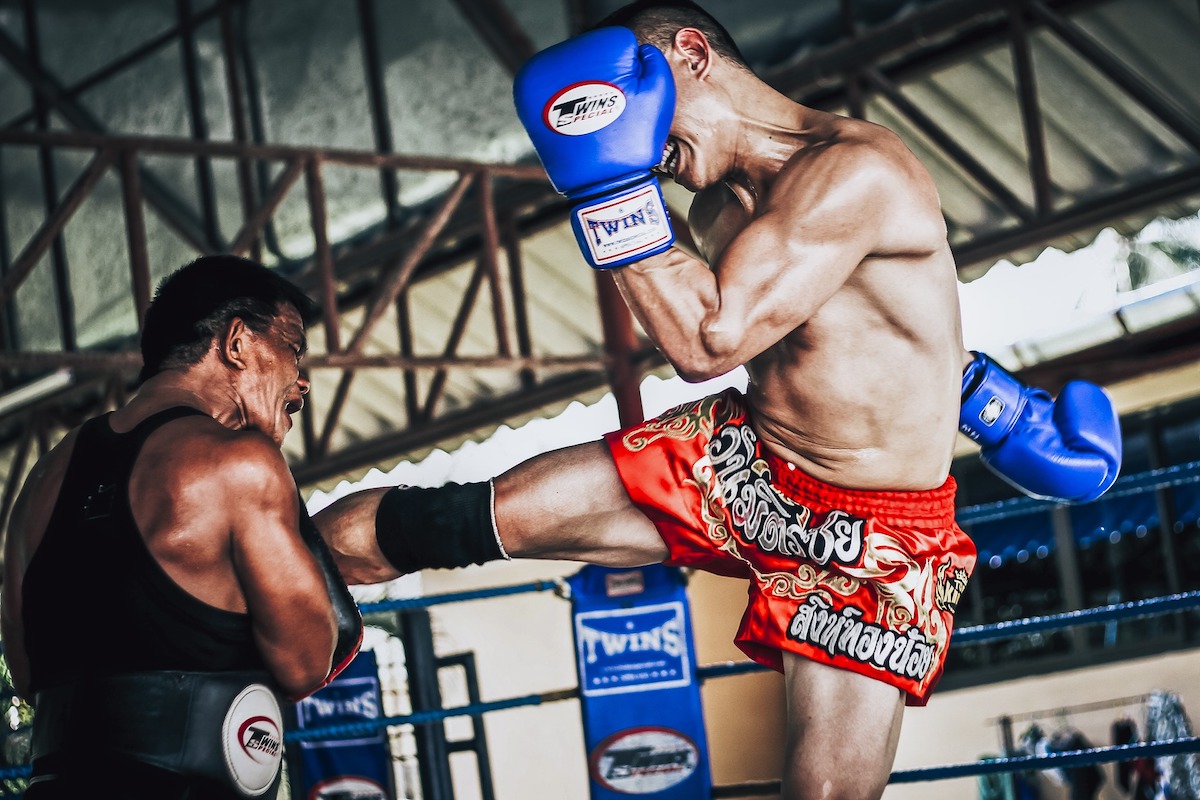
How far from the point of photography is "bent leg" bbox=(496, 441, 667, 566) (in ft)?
7.18

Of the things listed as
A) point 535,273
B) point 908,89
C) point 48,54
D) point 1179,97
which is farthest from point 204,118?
point 1179,97

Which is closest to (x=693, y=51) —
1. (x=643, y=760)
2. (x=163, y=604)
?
(x=163, y=604)

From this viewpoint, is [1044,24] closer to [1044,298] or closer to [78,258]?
[1044,298]

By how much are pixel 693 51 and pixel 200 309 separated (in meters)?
0.84

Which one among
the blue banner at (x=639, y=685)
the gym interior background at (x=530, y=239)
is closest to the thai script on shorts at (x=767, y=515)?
the blue banner at (x=639, y=685)

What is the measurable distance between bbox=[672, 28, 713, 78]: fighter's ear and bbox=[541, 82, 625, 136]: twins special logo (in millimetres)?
235

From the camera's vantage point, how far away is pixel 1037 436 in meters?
2.26

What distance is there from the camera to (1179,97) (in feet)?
18.8

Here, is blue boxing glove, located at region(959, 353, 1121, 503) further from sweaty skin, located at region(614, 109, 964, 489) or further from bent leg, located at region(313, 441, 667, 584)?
bent leg, located at region(313, 441, 667, 584)

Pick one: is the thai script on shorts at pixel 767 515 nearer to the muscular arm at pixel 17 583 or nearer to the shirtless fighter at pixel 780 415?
the shirtless fighter at pixel 780 415

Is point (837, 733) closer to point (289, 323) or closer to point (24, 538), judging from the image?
point (289, 323)

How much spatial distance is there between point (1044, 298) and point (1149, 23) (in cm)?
172

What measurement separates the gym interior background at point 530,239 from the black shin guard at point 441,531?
294 cm

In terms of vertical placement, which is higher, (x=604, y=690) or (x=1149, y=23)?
(x=1149, y=23)
